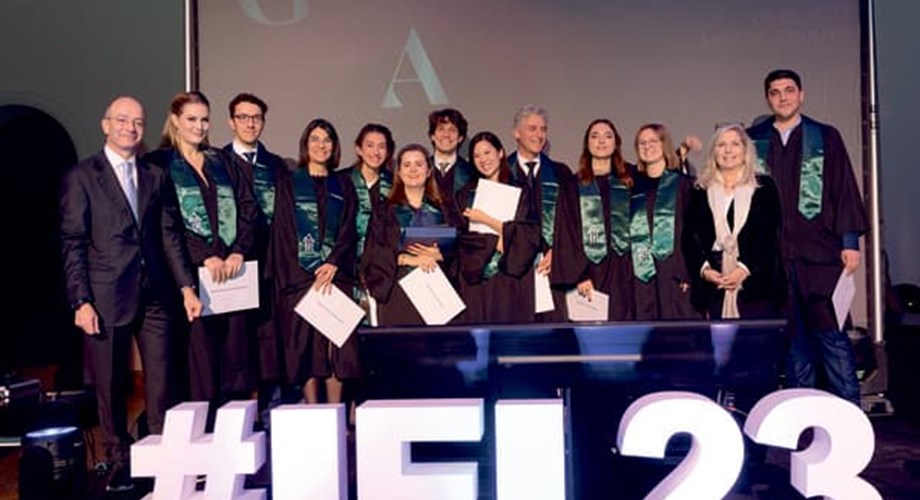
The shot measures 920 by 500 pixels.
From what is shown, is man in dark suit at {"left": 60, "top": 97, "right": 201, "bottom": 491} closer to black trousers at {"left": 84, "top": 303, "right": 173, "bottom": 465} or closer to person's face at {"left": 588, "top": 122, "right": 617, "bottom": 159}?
black trousers at {"left": 84, "top": 303, "right": 173, "bottom": 465}

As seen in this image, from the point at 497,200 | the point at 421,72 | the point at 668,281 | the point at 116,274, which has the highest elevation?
the point at 421,72

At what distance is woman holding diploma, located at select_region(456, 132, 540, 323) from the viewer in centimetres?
334

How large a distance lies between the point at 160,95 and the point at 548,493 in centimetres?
409

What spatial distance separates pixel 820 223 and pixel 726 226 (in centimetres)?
58

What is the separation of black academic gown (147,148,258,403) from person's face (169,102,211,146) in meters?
0.08

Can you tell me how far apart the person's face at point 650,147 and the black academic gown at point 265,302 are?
5.15 feet

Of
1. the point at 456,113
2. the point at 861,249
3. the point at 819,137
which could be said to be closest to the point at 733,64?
the point at 819,137

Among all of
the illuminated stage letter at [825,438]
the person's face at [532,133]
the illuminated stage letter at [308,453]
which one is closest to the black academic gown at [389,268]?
the person's face at [532,133]

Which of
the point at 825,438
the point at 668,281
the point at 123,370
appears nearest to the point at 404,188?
the point at 668,281

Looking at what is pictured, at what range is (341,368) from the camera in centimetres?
339

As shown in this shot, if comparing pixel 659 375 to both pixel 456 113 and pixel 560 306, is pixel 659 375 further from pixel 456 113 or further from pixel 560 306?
pixel 456 113

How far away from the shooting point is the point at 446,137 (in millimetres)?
3561

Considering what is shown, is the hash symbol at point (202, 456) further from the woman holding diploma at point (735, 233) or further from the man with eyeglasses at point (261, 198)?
the woman holding diploma at point (735, 233)

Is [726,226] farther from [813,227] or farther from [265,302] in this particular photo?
[265,302]
